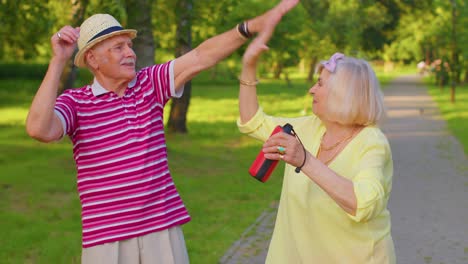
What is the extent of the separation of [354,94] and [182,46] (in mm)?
13204

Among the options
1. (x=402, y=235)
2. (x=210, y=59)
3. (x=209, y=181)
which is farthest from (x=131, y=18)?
(x=210, y=59)

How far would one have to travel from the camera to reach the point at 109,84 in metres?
3.58

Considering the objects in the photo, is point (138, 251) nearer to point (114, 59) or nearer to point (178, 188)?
point (114, 59)

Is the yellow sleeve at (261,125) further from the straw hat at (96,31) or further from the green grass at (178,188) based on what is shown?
the green grass at (178,188)

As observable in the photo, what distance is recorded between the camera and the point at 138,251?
3562 mm

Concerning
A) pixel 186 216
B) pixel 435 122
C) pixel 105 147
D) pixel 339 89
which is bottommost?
pixel 435 122

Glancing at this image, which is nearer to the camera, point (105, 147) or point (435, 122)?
point (105, 147)

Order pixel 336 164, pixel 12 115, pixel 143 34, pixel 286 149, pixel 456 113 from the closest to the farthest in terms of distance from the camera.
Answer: pixel 286 149 → pixel 336 164 → pixel 143 34 → pixel 12 115 → pixel 456 113

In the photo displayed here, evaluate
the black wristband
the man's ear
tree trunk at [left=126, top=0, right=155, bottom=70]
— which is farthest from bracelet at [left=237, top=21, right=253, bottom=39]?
tree trunk at [left=126, top=0, right=155, bottom=70]

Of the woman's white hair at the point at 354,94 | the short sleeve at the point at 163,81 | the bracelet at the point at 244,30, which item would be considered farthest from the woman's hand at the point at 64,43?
the woman's white hair at the point at 354,94

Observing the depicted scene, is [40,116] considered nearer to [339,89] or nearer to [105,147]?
[105,147]

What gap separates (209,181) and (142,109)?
27.2ft

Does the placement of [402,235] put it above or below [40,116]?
below

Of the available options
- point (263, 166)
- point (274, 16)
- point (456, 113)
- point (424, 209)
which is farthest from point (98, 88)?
point (456, 113)
